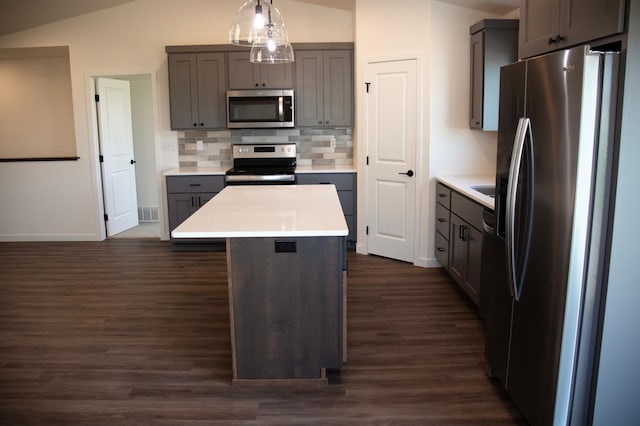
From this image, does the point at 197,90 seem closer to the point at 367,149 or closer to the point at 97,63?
the point at 97,63

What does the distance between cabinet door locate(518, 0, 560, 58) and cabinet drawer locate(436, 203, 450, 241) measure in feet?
6.74

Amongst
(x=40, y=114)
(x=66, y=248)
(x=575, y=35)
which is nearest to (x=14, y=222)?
(x=66, y=248)

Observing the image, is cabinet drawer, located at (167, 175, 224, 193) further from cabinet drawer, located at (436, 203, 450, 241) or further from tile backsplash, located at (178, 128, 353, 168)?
cabinet drawer, located at (436, 203, 450, 241)

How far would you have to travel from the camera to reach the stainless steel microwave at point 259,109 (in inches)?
220

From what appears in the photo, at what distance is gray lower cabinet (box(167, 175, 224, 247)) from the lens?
5.67 m

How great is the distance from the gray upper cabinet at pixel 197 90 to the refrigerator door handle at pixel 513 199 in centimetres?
408

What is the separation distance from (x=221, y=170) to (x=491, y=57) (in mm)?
3145

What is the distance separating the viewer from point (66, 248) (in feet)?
19.7

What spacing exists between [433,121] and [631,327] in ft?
10.1

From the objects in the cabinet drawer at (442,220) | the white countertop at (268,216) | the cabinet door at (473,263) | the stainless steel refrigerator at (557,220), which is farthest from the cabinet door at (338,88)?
the stainless steel refrigerator at (557,220)

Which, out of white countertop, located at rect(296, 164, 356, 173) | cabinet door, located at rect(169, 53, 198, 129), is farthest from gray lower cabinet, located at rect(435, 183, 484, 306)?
cabinet door, located at rect(169, 53, 198, 129)

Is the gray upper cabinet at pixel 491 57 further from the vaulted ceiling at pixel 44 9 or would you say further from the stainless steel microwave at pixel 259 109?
the stainless steel microwave at pixel 259 109

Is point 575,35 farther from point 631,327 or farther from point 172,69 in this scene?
point 172,69

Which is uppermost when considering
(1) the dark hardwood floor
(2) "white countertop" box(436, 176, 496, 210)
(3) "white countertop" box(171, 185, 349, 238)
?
(2) "white countertop" box(436, 176, 496, 210)
